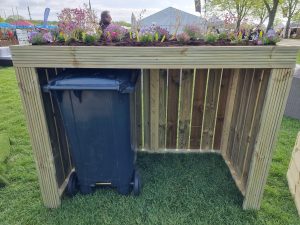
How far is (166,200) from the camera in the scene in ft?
6.56

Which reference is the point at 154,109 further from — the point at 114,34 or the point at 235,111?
the point at 114,34

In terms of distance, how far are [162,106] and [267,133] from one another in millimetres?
1226

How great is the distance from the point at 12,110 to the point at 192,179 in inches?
147

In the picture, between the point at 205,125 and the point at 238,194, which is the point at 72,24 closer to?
the point at 205,125

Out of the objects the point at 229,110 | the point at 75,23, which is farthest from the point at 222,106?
the point at 75,23

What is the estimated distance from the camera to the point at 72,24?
67.2 inches

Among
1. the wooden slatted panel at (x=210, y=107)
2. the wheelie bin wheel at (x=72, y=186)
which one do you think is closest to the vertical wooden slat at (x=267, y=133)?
the wooden slatted panel at (x=210, y=107)

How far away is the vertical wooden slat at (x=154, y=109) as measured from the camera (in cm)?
237

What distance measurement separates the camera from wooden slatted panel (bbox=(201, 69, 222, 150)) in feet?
7.89

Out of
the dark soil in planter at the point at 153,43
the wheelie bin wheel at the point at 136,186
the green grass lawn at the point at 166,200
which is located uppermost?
the dark soil in planter at the point at 153,43

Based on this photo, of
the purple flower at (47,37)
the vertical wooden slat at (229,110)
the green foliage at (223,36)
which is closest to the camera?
the purple flower at (47,37)

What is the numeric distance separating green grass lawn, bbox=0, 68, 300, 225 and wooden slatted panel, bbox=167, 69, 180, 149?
0.29m

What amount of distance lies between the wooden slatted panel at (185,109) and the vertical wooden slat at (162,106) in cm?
19

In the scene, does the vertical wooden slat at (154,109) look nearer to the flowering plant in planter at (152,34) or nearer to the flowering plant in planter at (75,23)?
the flowering plant in planter at (152,34)
